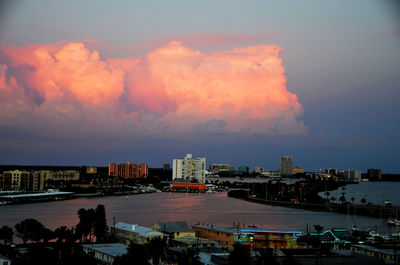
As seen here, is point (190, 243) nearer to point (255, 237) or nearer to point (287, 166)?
point (255, 237)

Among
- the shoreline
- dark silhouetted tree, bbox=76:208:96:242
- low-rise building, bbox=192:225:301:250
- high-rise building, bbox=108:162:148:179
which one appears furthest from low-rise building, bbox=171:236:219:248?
high-rise building, bbox=108:162:148:179

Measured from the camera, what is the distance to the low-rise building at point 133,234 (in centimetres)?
635

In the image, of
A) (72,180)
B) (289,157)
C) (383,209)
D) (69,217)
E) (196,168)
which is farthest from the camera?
(289,157)

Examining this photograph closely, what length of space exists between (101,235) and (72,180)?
21717mm

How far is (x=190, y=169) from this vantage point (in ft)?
119

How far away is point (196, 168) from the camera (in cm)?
3638

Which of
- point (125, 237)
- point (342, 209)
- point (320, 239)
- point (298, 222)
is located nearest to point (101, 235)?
point (125, 237)

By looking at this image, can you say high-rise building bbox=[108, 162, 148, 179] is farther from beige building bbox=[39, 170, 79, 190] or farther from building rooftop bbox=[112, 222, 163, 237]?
building rooftop bbox=[112, 222, 163, 237]

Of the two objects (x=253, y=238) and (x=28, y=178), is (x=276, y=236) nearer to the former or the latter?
(x=253, y=238)

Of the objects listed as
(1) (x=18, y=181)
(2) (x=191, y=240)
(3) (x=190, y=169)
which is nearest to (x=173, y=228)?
(2) (x=191, y=240)

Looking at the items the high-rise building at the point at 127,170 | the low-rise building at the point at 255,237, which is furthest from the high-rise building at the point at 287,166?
the low-rise building at the point at 255,237

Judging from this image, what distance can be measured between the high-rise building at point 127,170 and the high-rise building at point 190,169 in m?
4.25

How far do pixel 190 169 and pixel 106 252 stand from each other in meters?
31.3

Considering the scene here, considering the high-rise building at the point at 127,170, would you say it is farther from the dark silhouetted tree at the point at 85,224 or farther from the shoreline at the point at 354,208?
the dark silhouetted tree at the point at 85,224
